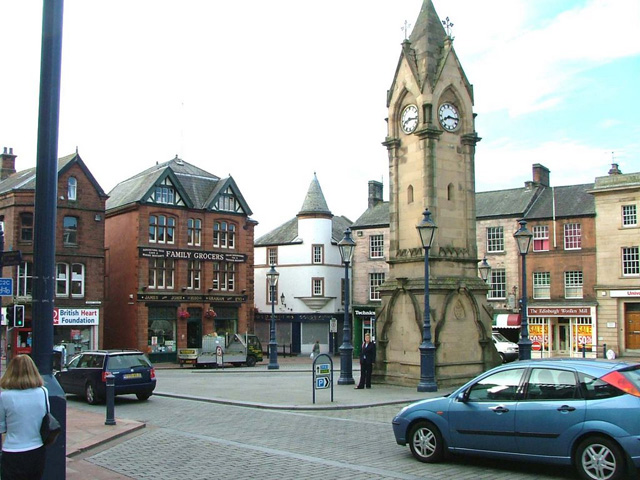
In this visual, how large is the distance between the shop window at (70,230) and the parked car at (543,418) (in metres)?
35.8

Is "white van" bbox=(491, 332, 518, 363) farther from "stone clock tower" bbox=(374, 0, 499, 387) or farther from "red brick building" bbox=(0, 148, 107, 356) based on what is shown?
"red brick building" bbox=(0, 148, 107, 356)

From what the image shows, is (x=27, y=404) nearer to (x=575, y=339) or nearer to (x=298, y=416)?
(x=298, y=416)

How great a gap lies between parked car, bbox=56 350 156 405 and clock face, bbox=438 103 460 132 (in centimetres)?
1168

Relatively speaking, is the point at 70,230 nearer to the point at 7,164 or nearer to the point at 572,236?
the point at 7,164

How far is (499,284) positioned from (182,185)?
22.8 m

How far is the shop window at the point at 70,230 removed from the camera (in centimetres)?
4269

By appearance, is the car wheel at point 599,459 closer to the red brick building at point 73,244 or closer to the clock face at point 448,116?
the clock face at point 448,116

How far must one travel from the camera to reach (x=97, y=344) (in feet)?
142

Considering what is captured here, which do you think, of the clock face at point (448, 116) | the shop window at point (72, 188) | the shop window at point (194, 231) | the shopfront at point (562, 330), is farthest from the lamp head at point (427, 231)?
the shop window at point (194, 231)

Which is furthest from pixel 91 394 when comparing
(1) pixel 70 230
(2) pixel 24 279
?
(1) pixel 70 230

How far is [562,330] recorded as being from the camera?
4594 cm

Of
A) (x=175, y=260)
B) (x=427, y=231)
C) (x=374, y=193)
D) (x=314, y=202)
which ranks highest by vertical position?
(x=374, y=193)

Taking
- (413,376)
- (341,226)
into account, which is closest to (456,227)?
(413,376)

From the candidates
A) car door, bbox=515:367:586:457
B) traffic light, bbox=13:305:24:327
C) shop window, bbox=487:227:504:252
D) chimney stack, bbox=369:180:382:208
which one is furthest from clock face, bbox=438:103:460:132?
chimney stack, bbox=369:180:382:208
